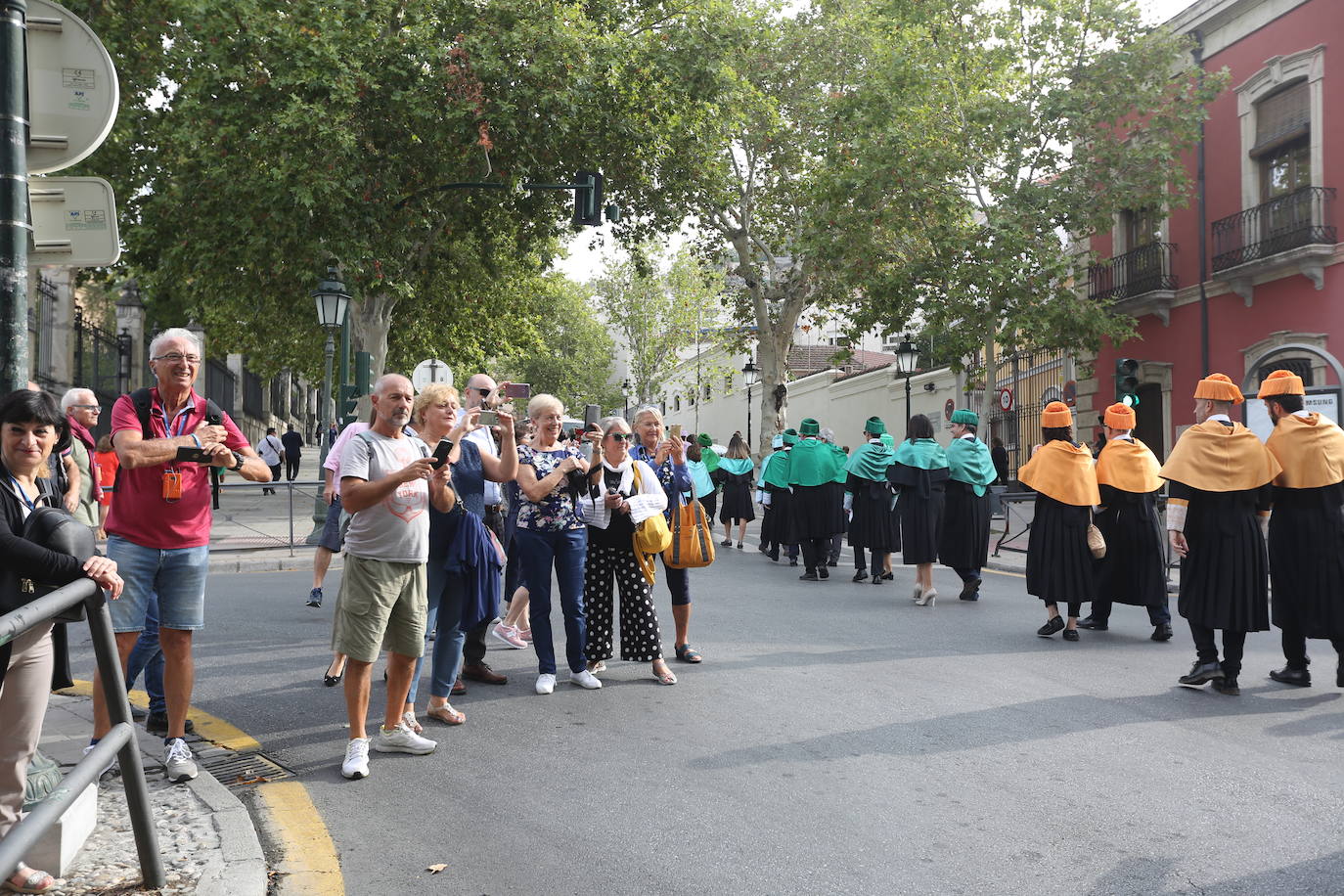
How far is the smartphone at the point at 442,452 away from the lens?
4910mm

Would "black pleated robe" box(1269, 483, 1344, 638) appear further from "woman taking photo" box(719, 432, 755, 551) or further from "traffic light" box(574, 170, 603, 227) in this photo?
"traffic light" box(574, 170, 603, 227)

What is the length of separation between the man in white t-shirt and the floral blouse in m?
1.48

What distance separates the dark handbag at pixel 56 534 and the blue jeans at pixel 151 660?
187 centimetres

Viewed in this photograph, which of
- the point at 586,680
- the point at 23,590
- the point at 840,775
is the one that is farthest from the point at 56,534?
the point at 586,680

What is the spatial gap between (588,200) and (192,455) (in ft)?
45.2

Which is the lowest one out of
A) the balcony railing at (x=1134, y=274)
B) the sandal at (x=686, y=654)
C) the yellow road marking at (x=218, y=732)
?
the yellow road marking at (x=218, y=732)

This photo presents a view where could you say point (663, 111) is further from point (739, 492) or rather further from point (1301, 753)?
point (1301, 753)

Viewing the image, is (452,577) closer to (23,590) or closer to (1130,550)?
(23,590)

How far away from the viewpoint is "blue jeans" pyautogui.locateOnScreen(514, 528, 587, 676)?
21.9 ft

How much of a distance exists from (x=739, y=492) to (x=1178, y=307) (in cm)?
1141

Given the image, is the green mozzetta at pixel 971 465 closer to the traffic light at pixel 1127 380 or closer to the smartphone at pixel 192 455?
the traffic light at pixel 1127 380

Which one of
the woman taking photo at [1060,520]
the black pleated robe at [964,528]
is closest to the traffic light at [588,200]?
the black pleated robe at [964,528]

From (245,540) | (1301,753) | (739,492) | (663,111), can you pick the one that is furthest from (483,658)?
(663,111)

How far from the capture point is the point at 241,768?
5129 millimetres
